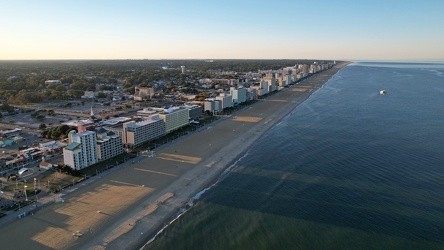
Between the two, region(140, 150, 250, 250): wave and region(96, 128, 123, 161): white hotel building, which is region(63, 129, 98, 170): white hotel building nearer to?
region(96, 128, 123, 161): white hotel building

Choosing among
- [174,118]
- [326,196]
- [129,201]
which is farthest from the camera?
[174,118]

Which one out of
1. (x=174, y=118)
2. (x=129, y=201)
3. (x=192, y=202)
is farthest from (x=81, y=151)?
(x=174, y=118)

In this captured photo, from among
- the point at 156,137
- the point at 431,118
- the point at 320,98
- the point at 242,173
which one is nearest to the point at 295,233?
the point at 242,173

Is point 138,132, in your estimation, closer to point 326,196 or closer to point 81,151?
point 81,151

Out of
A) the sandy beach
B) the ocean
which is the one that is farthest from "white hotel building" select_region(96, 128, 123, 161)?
the ocean

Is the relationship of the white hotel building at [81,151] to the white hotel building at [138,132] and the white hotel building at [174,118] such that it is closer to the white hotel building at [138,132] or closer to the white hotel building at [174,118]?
the white hotel building at [138,132]

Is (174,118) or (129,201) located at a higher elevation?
(174,118)
